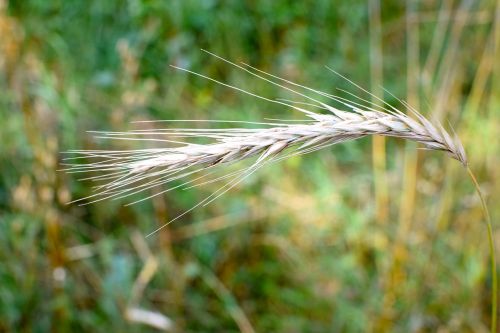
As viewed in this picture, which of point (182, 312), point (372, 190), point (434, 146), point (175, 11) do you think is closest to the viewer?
point (434, 146)

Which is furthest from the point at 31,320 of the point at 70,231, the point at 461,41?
the point at 461,41

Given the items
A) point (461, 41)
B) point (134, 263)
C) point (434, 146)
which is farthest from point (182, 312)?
point (461, 41)

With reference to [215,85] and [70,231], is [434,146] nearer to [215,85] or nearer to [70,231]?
[70,231]

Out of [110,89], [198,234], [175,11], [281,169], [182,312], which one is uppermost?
[175,11]

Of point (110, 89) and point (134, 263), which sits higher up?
point (110, 89)

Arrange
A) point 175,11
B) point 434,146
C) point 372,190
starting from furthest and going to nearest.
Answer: point 175,11, point 372,190, point 434,146

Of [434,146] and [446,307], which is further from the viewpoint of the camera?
[446,307]

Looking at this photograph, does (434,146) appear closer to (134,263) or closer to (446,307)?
(446,307)
